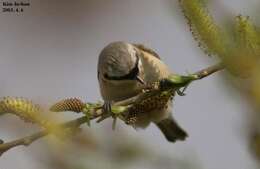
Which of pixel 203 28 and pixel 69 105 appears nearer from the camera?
pixel 203 28

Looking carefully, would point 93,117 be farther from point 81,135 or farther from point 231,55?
point 231,55

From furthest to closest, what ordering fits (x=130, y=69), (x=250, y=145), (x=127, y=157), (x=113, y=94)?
(x=113, y=94) < (x=130, y=69) < (x=127, y=157) < (x=250, y=145)

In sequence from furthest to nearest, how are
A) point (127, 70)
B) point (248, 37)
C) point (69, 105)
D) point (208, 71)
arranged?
point (127, 70), point (69, 105), point (208, 71), point (248, 37)

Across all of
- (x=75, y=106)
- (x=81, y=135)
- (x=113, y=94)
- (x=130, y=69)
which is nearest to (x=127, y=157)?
(x=81, y=135)

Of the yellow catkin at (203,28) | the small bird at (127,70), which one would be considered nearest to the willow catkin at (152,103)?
the yellow catkin at (203,28)

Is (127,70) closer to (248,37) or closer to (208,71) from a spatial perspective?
(208,71)

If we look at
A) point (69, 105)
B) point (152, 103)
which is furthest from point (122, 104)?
point (152, 103)

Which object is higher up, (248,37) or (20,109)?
(248,37)

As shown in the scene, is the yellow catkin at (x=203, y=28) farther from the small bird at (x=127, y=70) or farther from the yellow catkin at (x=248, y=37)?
the small bird at (x=127, y=70)
